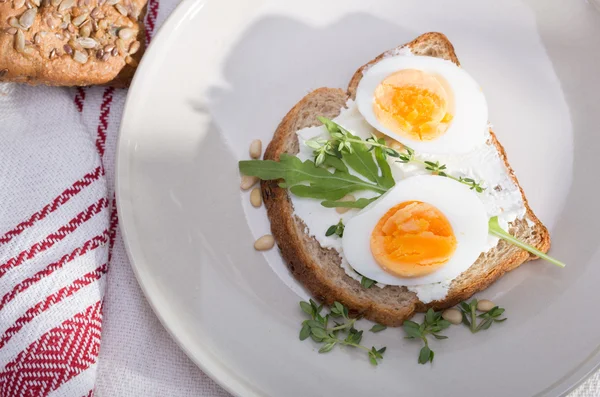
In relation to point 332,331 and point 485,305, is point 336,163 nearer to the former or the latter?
point 332,331

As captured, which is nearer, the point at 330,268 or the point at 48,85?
the point at 330,268

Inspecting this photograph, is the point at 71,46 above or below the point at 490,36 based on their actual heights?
below

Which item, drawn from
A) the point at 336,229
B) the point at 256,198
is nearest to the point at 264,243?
the point at 256,198

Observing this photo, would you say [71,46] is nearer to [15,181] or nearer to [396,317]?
[15,181]

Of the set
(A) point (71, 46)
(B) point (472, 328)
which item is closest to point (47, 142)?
(A) point (71, 46)

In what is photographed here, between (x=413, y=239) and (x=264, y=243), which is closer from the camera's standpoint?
(x=413, y=239)

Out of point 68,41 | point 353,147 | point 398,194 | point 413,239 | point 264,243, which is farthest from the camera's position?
point 68,41
